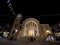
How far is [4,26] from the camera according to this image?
35500 mm

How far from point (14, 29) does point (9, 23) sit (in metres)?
11.8

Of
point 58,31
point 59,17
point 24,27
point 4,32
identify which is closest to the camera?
point 24,27

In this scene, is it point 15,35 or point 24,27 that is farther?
point 24,27

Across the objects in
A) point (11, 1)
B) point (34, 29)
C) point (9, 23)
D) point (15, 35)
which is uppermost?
point (11, 1)

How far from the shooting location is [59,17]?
2972 centimetres

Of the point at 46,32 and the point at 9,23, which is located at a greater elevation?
the point at 9,23

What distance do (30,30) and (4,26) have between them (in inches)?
474

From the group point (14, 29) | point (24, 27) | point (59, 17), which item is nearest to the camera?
point (14, 29)

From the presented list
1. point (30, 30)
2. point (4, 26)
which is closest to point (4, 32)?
point (4, 26)

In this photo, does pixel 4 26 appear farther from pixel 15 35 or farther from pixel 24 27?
pixel 15 35

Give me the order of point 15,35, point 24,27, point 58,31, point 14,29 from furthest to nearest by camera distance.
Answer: point 58,31, point 24,27, point 14,29, point 15,35

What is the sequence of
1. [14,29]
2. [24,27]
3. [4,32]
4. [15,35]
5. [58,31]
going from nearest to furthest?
[15,35] → [14,29] → [24,27] → [58,31] → [4,32]

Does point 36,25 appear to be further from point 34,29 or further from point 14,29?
point 14,29

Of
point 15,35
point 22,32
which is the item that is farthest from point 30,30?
point 15,35
